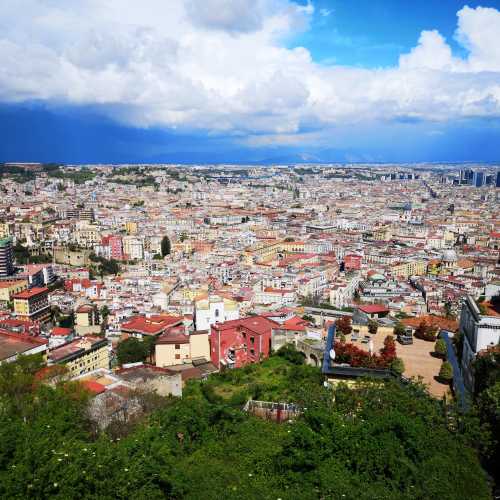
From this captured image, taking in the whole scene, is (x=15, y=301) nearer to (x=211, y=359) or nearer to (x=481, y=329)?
(x=211, y=359)

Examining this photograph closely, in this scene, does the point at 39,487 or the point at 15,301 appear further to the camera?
the point at 15,301

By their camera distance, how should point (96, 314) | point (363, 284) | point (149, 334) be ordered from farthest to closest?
point (363, 284) → point (96, 314) → point (149, 334)

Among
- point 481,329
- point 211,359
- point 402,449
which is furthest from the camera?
point 211,359

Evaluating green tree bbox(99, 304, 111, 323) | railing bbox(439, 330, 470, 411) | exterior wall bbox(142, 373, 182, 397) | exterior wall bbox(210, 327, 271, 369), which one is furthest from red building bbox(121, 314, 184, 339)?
railing bbox(439, 330, 470, 411)

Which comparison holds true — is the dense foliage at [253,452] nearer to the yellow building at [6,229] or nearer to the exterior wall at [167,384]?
the exterior wall at [167,384]

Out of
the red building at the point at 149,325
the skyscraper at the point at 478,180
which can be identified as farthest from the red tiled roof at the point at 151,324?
the skyscraper at the point at 478,180

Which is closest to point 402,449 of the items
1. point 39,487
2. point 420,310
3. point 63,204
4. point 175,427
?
point 175,427
